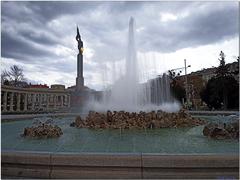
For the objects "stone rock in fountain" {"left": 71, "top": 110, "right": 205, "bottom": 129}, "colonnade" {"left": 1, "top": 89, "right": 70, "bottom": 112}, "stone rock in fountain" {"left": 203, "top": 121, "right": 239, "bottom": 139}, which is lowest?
"stone rock in fountain" {"left": 203, "top": 121, "right": 239, "bottom": 139}

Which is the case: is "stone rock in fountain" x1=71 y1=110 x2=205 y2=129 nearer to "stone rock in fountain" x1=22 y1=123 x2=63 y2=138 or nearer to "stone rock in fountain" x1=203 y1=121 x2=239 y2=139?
"stone rock in fountain" x1=22 y1=123 x2=63 y2=138

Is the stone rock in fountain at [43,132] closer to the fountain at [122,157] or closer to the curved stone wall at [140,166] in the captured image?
the fountain at [122,157]

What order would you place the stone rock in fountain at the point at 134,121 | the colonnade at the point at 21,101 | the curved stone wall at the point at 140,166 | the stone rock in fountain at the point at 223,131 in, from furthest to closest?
the colonnade at the point at 21,101 → the stone rock in fountain at the point at 134,121 → the stone rock in fountain at the point at 223,131 → the curved stone wall at the point at 140,166

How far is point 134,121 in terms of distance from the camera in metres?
10.8

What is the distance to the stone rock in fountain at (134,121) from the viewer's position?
10.7 m

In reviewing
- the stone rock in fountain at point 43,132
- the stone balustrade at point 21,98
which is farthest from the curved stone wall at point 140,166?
the stone balustrade at point 21,98

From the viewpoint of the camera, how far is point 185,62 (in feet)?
160

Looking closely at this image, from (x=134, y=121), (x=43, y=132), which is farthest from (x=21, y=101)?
(x=43, y=132)

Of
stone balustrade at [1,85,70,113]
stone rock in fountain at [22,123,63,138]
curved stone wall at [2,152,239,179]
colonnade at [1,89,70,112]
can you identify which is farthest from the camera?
colonnade at [1,89,70,112]

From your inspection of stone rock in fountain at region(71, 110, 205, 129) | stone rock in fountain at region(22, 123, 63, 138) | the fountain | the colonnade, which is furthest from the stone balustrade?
the fountain

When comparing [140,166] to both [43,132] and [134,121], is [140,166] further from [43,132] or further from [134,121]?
[134,121]

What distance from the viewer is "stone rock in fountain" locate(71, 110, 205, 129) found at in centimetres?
1073

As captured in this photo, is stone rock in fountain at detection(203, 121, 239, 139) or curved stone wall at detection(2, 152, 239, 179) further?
stone rock in fountain at detection(203, 121, 239, 139)

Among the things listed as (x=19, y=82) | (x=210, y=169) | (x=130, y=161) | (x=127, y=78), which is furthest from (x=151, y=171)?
(x=19, y=82)
